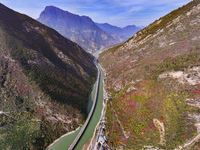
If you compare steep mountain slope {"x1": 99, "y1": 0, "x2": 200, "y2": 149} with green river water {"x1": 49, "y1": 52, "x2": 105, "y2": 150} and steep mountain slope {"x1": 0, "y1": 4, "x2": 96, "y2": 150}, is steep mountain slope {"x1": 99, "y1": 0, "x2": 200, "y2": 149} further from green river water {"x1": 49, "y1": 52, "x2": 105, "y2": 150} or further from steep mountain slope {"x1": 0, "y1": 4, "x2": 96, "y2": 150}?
steep mountain slope {"x1": 0, "y1": 4, "x2": 96, "y2": 150}

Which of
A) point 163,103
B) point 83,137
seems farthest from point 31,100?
point 163,103

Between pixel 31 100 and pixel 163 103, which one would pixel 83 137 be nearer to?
pixel 31 100

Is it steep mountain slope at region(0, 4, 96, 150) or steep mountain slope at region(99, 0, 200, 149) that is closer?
steep mountain slope at region(99, 0, 200, 149)

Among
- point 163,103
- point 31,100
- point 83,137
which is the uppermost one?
point 31,100

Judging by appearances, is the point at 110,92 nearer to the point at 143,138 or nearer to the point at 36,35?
the point at 143,138

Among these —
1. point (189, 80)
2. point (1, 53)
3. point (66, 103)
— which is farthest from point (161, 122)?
point (1, 53)

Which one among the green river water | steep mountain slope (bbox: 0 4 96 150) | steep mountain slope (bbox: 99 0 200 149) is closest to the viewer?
steep mountain slope (bbox: 99 0 200 149)

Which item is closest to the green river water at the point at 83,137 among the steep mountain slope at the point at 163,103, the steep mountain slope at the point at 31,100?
the steep mountain slope at the point at 31,100

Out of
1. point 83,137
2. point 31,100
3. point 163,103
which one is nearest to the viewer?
point 163,103

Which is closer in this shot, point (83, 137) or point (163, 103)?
point (163, 103)

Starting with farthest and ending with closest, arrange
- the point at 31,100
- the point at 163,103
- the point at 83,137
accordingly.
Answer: the point at 31,100, the point at 83,137, the point at 163,103

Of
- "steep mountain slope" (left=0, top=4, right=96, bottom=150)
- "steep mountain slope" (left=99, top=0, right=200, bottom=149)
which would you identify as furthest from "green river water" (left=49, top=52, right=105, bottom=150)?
"steep mountain slope" (left=99, top=0, right=200, bottom=149)

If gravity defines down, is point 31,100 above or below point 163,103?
above
